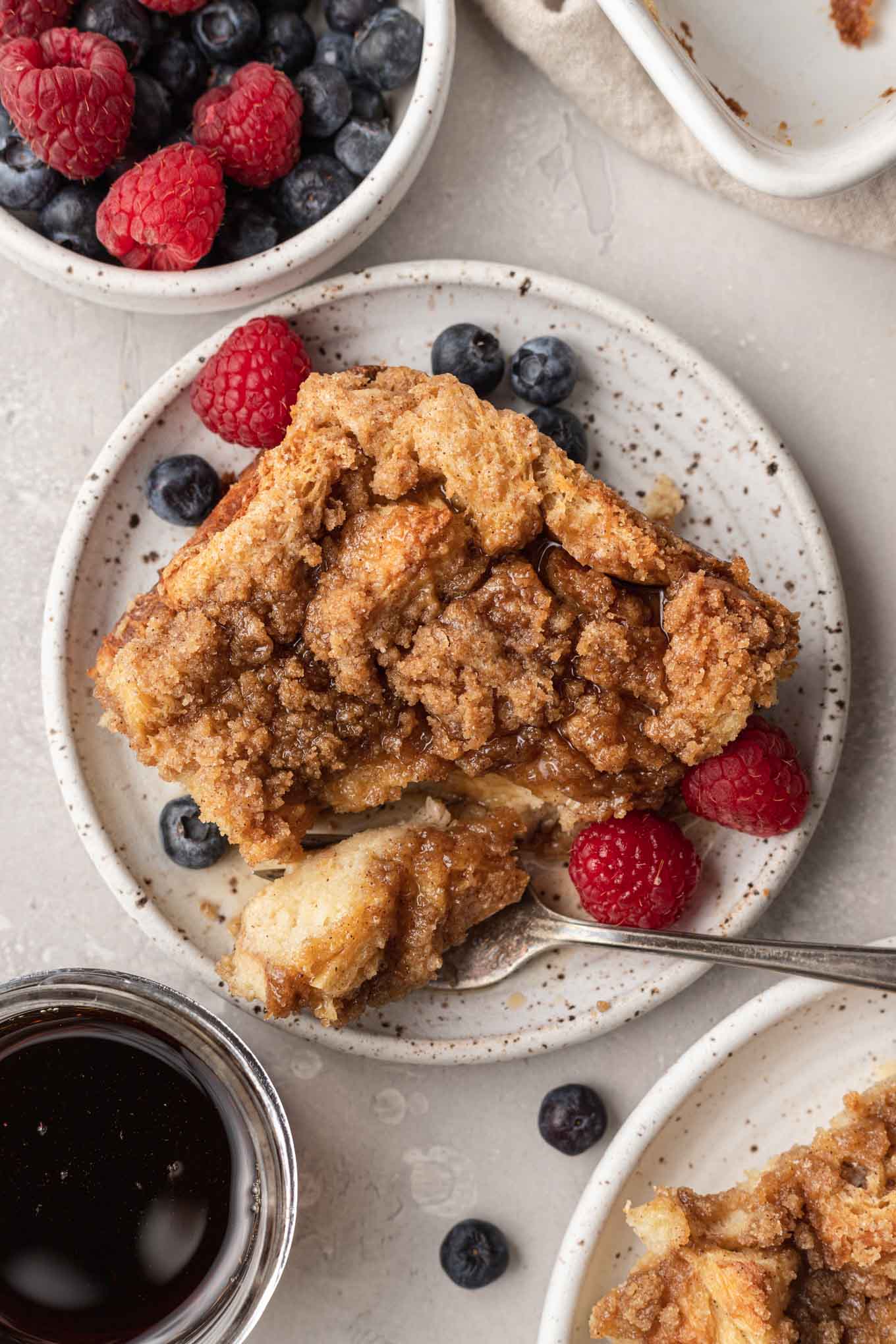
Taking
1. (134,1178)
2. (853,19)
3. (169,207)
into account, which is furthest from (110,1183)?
(853,19)

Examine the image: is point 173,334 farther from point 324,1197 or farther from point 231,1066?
point 324,1197

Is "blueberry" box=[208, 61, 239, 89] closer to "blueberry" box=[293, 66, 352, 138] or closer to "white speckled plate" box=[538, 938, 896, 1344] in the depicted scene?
"blueberry" box=[293, 66, 352, 138]

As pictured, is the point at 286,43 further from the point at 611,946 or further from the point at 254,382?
the point at 611,946

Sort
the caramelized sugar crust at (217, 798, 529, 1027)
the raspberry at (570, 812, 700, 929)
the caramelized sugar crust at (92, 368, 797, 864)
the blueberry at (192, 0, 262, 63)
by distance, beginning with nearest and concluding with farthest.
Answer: the caramelized sugar crust at (92, 368, 797, 864) → the caramelized sugar crust at (217, 798, 529, 1027) → the raspberry at (570, 812, 700, 929) → the blueberry at (192, 0, 262, 63)

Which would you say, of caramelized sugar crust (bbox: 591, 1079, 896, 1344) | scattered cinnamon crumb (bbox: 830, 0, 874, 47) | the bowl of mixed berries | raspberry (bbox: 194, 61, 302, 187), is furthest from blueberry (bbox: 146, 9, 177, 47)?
caramelized sugar crust (bbox: 591, 1079, 896, 1344)

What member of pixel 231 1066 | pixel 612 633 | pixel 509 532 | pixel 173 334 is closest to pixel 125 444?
pixel 173 334

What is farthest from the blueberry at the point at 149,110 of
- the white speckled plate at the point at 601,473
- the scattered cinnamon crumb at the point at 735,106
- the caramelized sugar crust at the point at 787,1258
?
the caramelized sugar crust at the point at 787,1258

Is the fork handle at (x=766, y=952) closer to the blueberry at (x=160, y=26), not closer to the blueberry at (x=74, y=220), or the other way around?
the blueberry at (x=74, y=220)
